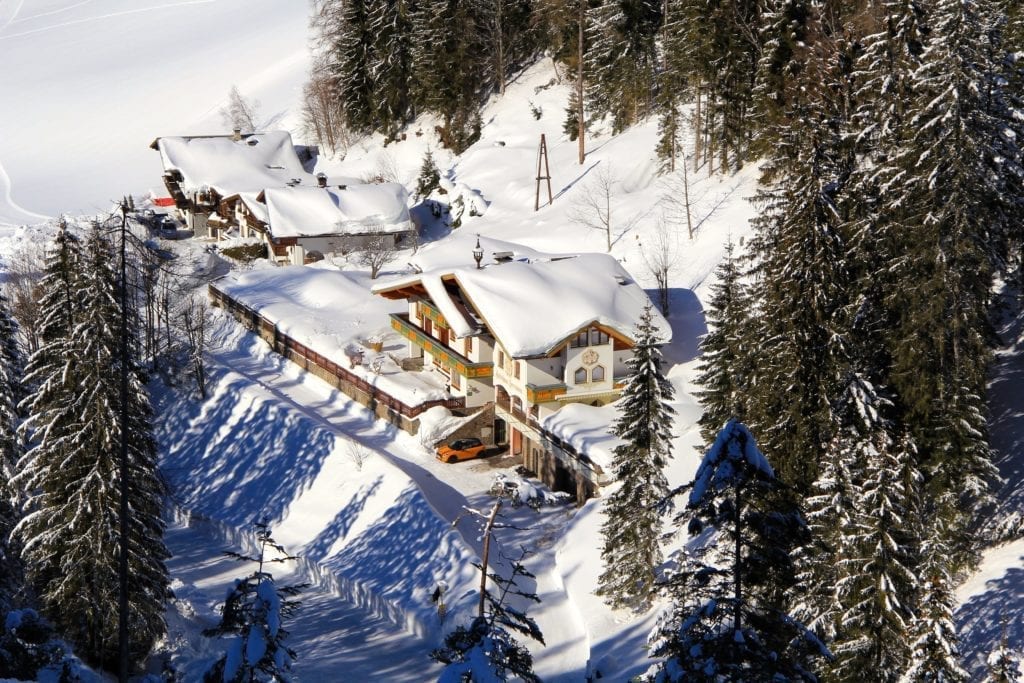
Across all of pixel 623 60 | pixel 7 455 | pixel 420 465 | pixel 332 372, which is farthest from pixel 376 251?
pixel 7 455

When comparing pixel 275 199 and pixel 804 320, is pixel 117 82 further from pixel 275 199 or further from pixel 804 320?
pixel 804 320

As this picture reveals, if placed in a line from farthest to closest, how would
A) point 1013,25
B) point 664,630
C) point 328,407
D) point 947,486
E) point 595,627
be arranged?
point 328,407 → point 1013,25 → point 595,627 → point 947,486 → point 664,630

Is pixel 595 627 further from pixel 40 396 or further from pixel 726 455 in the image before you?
pixel 726 455

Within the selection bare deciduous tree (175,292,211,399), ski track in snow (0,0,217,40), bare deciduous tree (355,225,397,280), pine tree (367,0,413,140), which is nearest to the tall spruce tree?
bare deciduous tree (175,292,211,399)

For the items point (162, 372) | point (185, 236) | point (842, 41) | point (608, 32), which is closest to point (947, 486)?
point (842, 41)

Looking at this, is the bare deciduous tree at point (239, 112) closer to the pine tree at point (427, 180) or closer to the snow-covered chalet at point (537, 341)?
the pine tree at point (427, 180)

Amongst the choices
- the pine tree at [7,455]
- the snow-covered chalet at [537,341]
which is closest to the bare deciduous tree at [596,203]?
the snow-covered chalet at [537,341]
